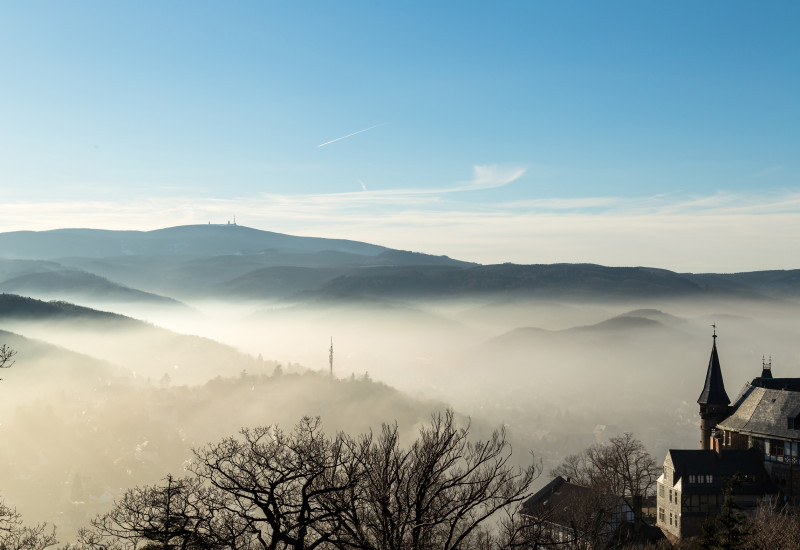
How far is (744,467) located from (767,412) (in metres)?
6.51

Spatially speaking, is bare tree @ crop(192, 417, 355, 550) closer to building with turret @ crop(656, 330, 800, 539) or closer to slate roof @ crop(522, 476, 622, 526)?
slate roof @ crop(522, 476, 622, 526)

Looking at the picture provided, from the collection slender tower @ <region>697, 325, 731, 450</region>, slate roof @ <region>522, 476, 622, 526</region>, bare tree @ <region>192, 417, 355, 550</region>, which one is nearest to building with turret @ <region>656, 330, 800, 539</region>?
slender tower @ <region>697, 325, 731, 450</region>

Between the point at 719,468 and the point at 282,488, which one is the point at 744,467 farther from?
the point at 282,488

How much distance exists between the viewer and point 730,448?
79.7 meters

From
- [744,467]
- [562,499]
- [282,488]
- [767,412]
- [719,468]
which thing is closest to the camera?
[282,488]

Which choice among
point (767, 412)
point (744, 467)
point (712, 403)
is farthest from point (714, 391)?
point (744, 467)

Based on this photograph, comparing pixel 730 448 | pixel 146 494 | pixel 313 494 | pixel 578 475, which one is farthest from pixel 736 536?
pixel 578 475

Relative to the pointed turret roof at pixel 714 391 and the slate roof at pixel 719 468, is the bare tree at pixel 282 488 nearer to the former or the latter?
the slate roof at pixel 719 468

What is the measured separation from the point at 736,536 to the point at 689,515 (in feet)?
118

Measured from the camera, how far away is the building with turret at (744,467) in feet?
239

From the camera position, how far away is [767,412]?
7731cm

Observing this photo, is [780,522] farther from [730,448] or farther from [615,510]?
[730,448]

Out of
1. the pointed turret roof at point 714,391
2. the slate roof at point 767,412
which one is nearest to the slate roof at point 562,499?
the slate roof at point 767,412

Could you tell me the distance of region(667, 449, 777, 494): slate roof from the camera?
73.6 m
